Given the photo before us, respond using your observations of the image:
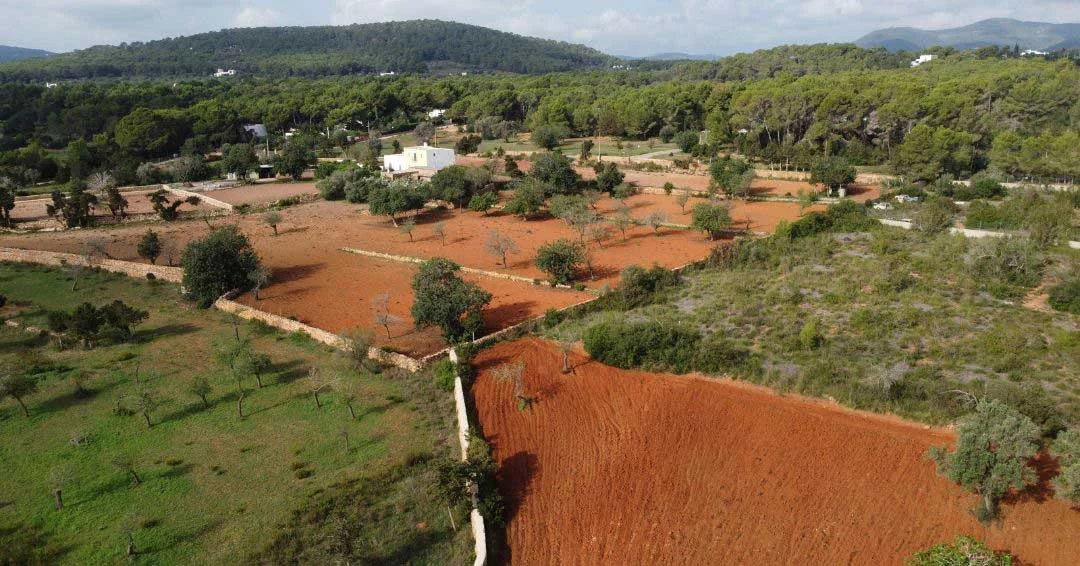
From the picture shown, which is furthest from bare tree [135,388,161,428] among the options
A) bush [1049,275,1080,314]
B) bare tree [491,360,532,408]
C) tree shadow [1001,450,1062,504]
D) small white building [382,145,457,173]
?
small white building [382,145,457,173]

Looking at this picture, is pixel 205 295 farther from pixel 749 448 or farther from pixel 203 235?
pixel 749 448

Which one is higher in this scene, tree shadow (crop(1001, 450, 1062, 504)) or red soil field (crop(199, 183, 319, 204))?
red soil field (crop(199, 183, 319, 204))

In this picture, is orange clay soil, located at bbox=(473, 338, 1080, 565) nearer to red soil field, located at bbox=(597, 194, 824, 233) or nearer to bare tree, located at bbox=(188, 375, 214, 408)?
bare tree, located at bbox=(188, 375, 214, 408)

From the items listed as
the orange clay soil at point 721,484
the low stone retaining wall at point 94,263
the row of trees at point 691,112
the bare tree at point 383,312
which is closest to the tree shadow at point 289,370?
the bare tree at point 383,312

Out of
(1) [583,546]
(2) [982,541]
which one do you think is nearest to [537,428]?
(1) [583,546]

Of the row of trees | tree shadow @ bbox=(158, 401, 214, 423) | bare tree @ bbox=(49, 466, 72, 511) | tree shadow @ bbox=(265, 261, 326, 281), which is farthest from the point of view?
the row of trees

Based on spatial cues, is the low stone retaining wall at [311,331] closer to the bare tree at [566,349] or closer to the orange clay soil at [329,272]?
the orange clay soil at [329,272]
